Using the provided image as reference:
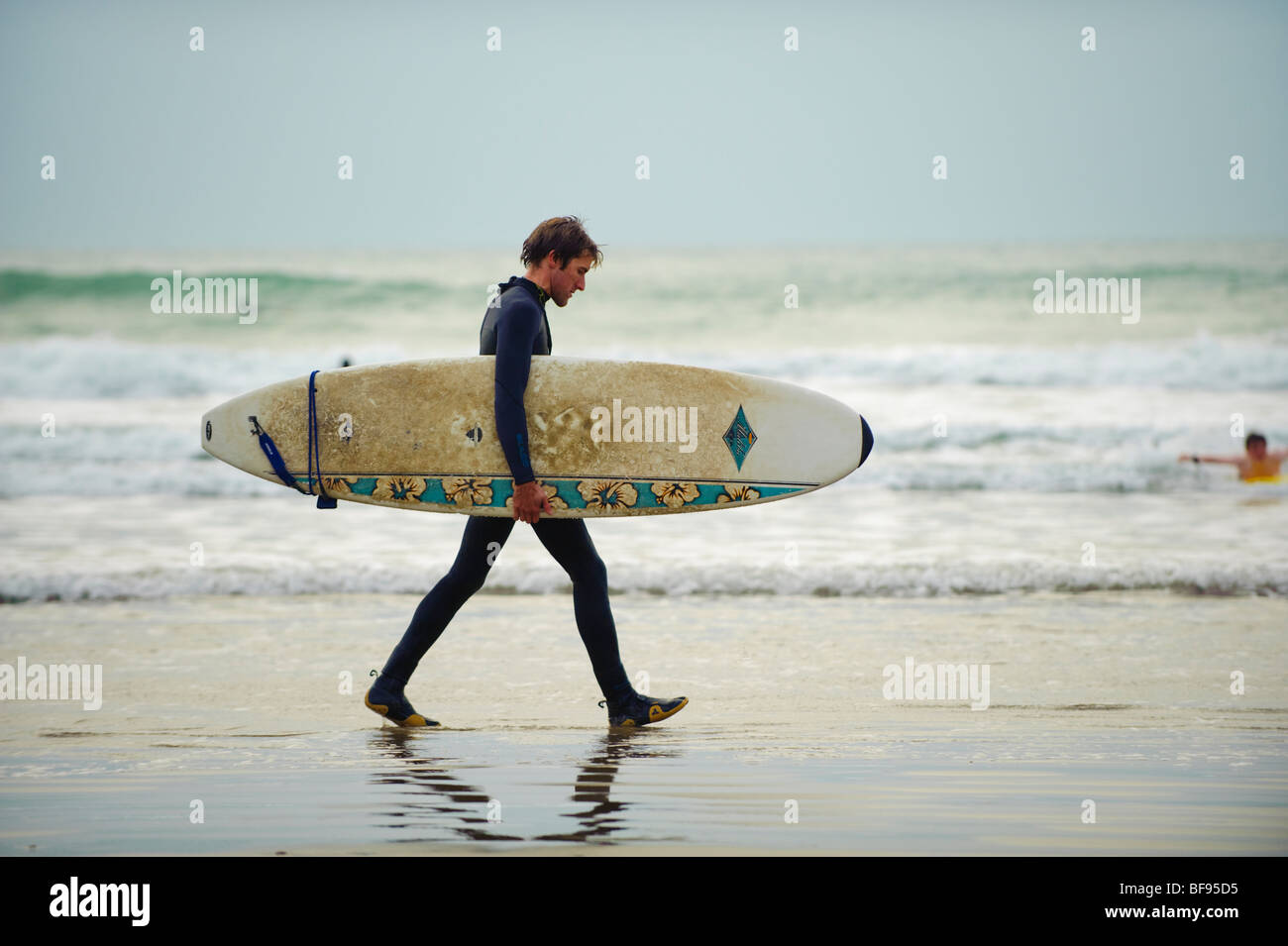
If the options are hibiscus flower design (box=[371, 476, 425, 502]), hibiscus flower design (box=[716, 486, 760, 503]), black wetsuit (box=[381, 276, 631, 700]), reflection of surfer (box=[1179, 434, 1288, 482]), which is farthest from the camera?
reflection of surfer (box=[1179, 434, 1288, 482])

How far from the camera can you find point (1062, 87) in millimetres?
27844

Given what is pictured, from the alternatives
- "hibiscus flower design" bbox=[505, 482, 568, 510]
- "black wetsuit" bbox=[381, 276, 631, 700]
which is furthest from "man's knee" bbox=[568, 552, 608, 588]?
"hibiscus flower design" bbox=[505, 482, 568, 510]

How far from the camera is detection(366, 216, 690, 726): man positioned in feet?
10.8

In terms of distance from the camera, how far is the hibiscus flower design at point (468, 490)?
11.5ft

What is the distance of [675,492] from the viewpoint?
12.3 feet

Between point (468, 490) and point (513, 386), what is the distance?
49 cm

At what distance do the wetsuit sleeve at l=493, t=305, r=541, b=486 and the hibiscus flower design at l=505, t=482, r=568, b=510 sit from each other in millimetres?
172

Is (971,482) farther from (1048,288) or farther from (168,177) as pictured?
(168,177)

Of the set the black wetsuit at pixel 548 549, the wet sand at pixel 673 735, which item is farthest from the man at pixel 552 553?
the wet sand at pixel 673 735

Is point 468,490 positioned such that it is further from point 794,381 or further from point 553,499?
point 794,381

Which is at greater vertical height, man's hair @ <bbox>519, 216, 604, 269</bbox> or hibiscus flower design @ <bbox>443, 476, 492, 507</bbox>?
man's hair @ <bbox>519, 216, 604, 269</bbox>

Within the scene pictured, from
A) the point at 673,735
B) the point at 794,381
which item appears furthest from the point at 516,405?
the point at 794,381

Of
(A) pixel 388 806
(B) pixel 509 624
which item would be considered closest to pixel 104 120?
(B) pixel 509 624

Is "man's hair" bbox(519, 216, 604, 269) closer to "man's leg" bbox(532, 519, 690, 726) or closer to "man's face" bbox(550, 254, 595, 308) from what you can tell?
"man's face" bbox(550, 254, 595, 308)
